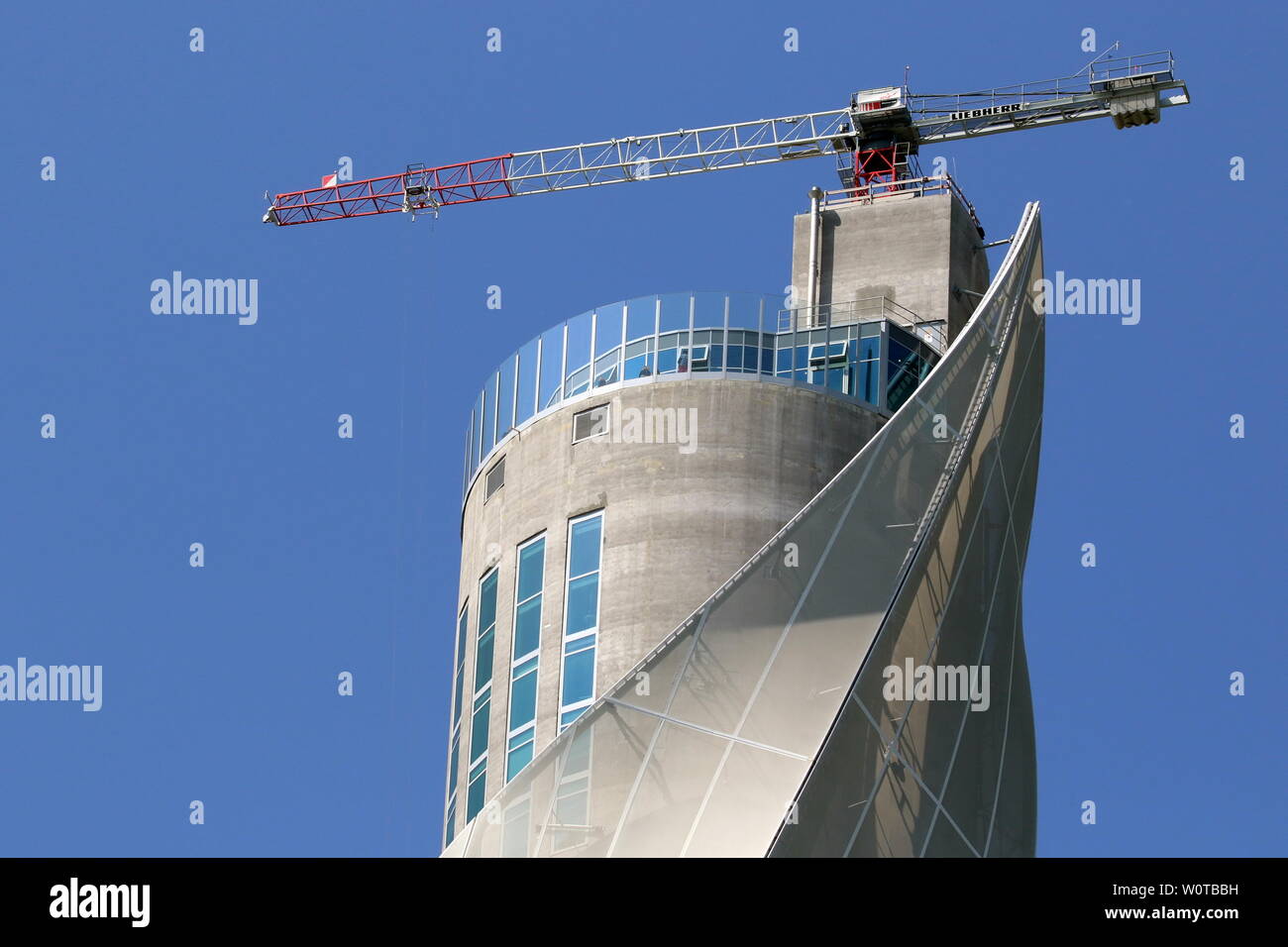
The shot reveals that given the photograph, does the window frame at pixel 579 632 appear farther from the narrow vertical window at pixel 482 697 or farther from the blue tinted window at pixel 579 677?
the narrow vertical window at pixel 482 697

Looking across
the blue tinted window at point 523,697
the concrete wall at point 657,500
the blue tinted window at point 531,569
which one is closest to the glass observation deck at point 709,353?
the concrete wall at point 657,500

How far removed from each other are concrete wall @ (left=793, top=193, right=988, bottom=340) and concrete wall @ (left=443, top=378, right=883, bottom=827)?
681 centimetres

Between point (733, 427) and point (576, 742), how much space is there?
10052 millimetres

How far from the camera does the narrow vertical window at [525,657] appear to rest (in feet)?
212

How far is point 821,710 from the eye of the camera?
198 ft

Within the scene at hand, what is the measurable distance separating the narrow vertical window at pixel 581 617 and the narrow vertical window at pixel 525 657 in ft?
2.85

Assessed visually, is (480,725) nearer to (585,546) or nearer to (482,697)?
(482,697)

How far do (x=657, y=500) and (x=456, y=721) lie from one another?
8.55 metres

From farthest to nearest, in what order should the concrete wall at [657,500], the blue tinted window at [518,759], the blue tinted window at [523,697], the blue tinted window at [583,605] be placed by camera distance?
1. the blue tinted window at [523,697]
2. the blue tinted window at [583,605]
3. the concrete wall at [657,500]
4. the blue tinted window at [518,759]

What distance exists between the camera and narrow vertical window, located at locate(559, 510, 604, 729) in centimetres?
6391

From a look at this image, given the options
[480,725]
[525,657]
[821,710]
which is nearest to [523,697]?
[525,657]
